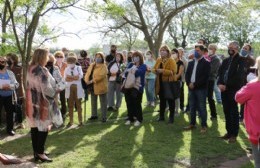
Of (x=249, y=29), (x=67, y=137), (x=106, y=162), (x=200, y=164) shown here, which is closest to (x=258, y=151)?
(x=200, y=164)

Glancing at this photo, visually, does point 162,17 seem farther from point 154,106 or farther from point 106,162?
point 106,162

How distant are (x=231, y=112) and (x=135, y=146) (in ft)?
7.17

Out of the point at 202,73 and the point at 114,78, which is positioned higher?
the point at 202,73

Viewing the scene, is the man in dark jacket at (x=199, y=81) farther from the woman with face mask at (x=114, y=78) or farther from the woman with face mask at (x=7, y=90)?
the woman with face mask at (x=7, y=90)

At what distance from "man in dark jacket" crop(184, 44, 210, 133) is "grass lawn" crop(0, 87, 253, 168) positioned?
0.54 metres

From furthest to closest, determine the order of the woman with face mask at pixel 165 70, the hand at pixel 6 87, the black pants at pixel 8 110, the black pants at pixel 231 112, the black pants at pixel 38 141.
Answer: the woman with face mask at pixel 165 70 < the black pants at pixel 8 110 < the hand at pixel 6 87 < the black pants at pixel 231 112 < the black pants at pixel 38 141

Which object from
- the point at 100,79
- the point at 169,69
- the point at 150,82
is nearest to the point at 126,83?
the point at 100,79

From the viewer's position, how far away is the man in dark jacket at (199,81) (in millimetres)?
9125

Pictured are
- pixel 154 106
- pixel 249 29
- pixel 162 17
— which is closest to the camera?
pixel 154 106

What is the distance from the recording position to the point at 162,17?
2173cm

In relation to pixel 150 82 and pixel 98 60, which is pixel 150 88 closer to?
pixel 150 82

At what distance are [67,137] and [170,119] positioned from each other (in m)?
A: 2.76

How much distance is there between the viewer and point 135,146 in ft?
26.2

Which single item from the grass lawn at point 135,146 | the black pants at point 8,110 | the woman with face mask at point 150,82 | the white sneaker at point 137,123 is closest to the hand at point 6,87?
the black pants at point 8,110
